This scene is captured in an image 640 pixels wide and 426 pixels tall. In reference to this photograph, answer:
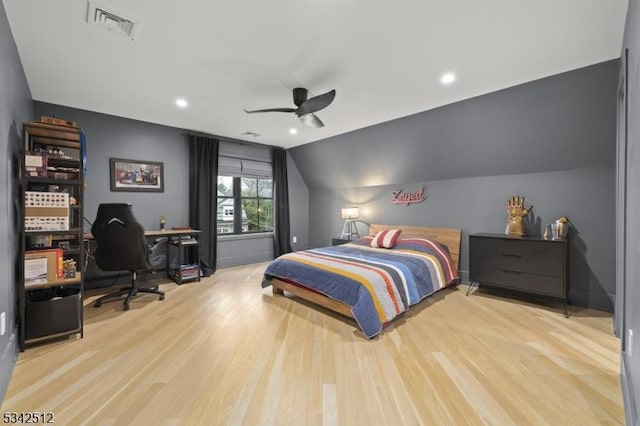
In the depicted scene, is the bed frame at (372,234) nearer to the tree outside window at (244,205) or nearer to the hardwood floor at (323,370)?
the hardwood floor at (323,370)

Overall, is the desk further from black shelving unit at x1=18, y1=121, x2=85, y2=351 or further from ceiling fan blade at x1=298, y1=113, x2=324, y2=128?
ceiling fan blade at x1=298, y1=113, x2=324, y2=128

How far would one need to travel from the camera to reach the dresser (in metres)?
2.96

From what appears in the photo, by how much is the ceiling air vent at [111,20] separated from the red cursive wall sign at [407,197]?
409cm

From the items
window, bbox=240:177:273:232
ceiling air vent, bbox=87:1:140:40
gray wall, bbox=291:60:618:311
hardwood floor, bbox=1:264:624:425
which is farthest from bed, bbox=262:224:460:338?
ceiling air vent, bbox=87:1:140:40

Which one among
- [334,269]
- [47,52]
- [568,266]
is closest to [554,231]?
[568,266]

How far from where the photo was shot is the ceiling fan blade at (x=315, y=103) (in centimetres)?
261

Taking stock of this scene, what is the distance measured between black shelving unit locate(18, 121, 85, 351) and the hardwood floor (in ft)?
0.65

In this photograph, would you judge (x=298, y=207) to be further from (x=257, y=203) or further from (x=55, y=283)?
(x=55, y=283)

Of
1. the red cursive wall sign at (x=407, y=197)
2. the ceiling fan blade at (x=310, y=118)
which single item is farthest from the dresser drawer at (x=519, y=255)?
the ceiling fan blade at (x=310, y=118)

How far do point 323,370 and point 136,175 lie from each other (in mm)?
4062

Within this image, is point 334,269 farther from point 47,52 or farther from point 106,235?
point 47,52

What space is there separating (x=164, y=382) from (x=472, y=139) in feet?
13.7

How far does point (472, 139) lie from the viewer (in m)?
3.68

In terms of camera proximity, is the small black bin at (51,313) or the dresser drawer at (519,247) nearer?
the small black bin at (51,313)
